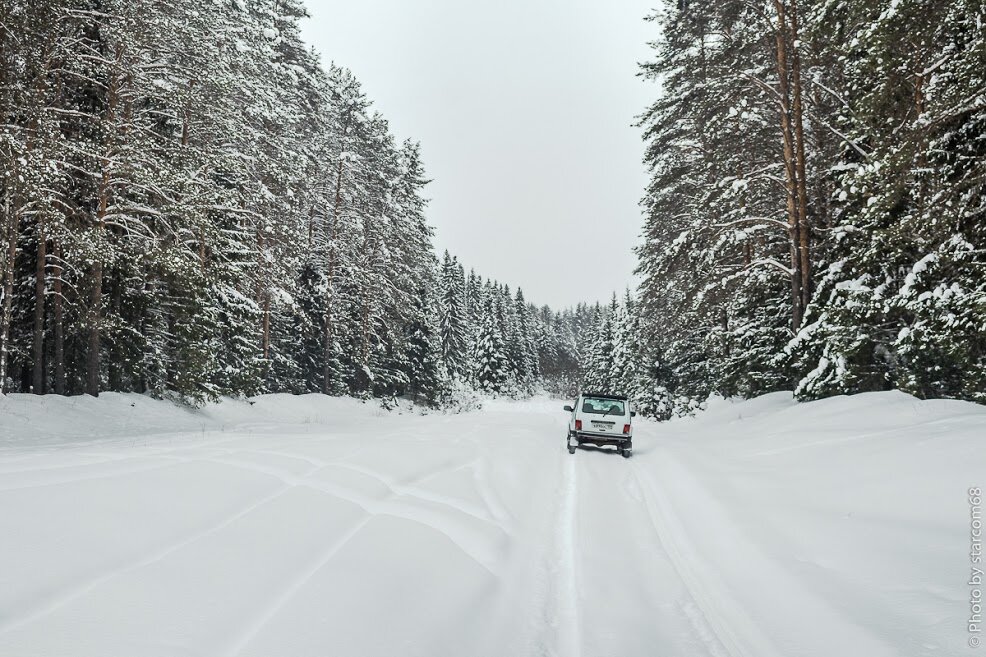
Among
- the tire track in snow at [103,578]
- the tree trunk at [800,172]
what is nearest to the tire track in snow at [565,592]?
the tire track in snow at [103,578]

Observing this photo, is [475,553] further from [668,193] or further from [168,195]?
[668,193]

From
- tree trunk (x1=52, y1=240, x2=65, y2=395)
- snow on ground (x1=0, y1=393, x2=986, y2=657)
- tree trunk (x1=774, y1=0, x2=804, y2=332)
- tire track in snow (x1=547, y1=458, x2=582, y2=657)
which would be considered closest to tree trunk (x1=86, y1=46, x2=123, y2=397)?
tree trunk (x1=52, y1=240, x2=65, y2=395)

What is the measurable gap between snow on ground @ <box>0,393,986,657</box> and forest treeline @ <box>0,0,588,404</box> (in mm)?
5104

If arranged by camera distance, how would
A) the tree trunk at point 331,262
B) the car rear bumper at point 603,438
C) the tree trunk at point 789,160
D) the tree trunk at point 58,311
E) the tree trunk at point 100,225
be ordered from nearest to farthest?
the tree trunk at point 100,225 → the tree trunk at point 58,311 → the tree trunk at point 789,160 → the car rear bumper at point 603,438 → the tree trunk at point 331,262

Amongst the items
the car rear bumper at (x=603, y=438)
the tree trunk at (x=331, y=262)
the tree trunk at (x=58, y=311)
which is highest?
the tree trunk at (x=331, y=262)

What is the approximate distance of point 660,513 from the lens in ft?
26.2

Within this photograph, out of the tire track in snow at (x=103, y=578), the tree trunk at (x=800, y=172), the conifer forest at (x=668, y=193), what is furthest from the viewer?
the tree trunk at (x=800, y=172)

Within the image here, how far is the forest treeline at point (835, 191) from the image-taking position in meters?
9.05

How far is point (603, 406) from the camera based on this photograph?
1549cm

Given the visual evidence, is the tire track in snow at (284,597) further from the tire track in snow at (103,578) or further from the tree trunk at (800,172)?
the tree trunk at (800,172)

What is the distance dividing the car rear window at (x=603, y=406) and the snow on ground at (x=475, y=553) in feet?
18.1

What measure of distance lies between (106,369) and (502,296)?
6835 centimetres

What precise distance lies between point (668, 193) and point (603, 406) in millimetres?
11703

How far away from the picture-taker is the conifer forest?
31.1ft
